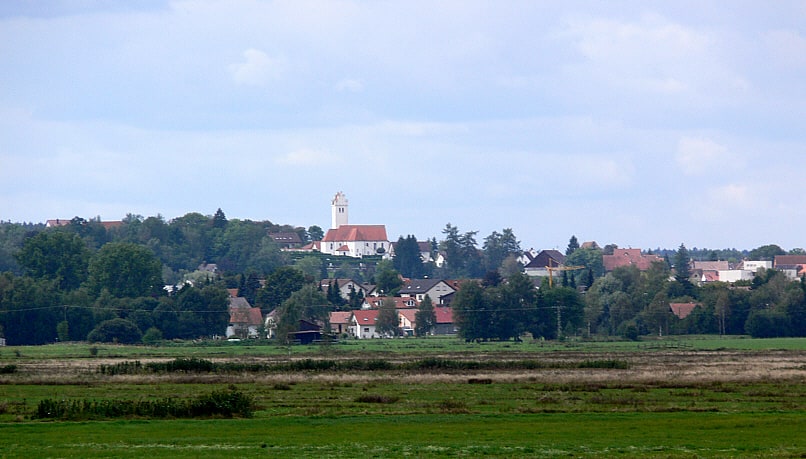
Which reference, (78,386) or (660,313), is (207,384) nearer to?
(78,386)

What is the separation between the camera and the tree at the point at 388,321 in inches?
6348

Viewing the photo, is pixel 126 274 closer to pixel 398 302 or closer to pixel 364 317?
pixel 364 317

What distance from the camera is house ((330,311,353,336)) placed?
167275mm

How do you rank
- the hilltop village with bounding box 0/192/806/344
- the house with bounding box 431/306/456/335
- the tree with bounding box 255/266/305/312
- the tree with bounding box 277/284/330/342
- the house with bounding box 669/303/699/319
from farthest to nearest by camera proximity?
the tree with bounding box 255/266/305/312
the house with bounding box 431/306/456/335
the house with bounding box 669/303/699/319
the tree with bounding box 277/284/330/342
the hilltop village with bounding box 0/192/806/344

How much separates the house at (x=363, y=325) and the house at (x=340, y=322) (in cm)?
85

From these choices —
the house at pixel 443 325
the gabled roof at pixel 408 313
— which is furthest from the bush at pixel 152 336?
the house at pixel 443 325

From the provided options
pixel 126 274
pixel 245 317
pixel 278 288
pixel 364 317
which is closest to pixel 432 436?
pixel 245 317

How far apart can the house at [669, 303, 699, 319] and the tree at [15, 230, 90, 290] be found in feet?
287

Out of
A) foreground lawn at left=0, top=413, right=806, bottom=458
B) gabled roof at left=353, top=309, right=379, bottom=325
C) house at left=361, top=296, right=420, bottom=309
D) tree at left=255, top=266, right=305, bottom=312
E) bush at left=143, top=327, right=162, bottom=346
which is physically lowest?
foreground lawn at left=0, top=413, right=806, bottom=458

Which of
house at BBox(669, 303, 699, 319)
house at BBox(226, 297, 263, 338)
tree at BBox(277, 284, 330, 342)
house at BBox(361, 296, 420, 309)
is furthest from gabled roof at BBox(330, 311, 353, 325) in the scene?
house at BBox(669, 303, 699, 319)

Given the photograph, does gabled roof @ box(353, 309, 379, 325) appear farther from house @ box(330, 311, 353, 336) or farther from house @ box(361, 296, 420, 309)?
house @ box(361, 296, 420, 309)

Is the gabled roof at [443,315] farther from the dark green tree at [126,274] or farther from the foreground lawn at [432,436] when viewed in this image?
the foreground lawn at [432,436]

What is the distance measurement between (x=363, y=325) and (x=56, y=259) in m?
50.3

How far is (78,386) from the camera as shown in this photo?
61406 mm
